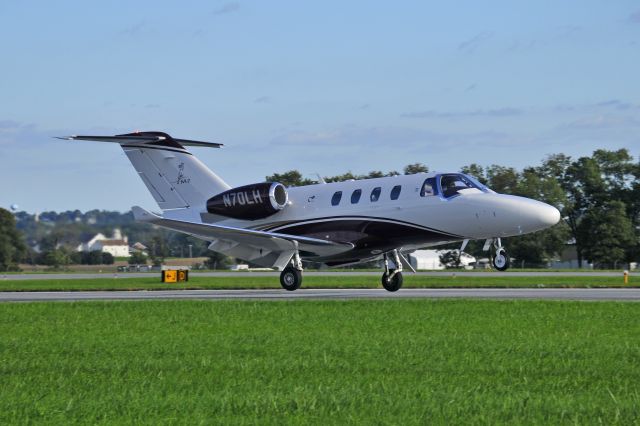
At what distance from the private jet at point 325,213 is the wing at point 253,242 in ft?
0.11

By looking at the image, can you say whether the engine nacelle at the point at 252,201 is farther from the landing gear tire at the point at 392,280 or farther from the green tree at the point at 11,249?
the green tree at the point at 11,249

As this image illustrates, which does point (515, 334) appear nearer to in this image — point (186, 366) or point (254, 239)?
point (186, 366)

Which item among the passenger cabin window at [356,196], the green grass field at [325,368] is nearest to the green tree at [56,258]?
the passenger cabin window at [356,196]

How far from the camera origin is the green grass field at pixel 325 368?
8.47m

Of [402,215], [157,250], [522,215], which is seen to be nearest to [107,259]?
[157,250]

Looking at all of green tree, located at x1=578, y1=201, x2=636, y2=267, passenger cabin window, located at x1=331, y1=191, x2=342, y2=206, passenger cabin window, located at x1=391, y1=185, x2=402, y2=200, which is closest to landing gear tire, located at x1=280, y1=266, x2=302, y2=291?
passenger cabin window, located at x1=331, y1=191, x2=342, y2=206

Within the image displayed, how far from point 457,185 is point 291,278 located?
6368mm

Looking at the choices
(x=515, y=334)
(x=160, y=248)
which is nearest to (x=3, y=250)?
(x=160, y=248)

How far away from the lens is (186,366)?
37.6 ft

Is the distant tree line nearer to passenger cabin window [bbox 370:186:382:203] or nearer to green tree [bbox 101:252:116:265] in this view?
green tree [bbox 101:252:116:265]

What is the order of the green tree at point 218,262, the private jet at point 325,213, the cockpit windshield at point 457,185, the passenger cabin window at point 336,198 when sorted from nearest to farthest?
1. the private jet at point 325,213
2. the cockpit windshield at point 457,185
3. the passenger cabin window at point 336,198
4. the green tree at point 218,262

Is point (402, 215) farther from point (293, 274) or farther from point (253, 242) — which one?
point (253, 242)

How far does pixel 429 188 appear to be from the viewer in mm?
28719

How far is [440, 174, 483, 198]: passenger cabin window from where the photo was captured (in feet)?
93.4
